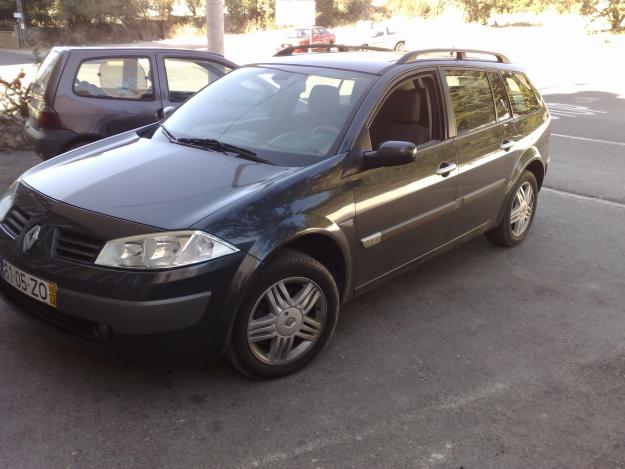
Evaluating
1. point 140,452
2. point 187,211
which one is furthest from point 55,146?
point 140,452

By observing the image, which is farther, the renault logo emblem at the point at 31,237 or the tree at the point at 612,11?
the tree at the point at 612,11

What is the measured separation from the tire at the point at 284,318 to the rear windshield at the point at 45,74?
13.9 feet

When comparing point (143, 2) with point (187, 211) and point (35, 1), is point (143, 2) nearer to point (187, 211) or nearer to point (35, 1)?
point (35, 1)

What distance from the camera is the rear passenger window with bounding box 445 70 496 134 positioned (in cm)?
435

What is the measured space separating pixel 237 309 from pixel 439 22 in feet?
168

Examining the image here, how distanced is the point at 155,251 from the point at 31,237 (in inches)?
27.5

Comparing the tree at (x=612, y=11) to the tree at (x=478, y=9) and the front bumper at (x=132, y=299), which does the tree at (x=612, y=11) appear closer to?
the tree at (x=478, y=9)

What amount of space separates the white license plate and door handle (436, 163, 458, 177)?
2478mm

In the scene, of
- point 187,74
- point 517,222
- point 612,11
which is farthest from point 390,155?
point 612,11

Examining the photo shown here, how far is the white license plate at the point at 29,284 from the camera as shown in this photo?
114 inches

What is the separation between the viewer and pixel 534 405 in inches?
124

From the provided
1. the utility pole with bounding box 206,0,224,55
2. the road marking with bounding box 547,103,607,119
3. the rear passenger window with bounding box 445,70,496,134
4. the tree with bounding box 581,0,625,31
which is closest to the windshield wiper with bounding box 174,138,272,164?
the rear passenger window with bounding box 445,70,496,134

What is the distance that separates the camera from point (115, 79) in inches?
255

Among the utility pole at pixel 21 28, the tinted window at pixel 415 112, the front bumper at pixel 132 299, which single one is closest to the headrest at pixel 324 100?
the tinted window at pixel 415 112
